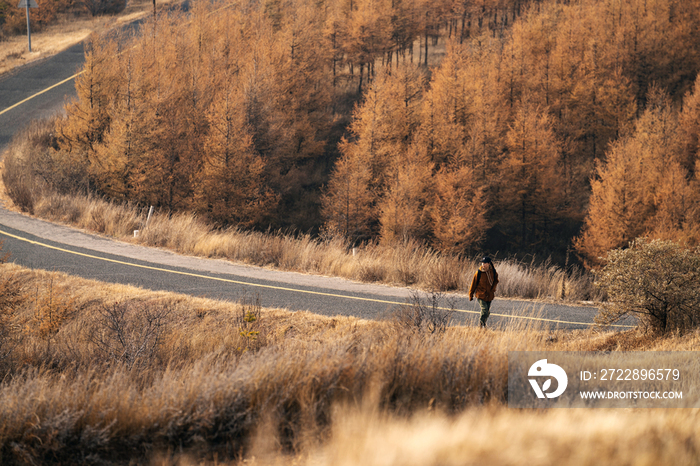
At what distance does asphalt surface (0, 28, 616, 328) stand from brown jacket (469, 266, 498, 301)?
34.9 inches

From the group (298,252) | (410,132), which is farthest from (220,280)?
(410,132)

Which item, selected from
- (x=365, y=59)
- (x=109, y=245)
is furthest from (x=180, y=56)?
(x=109, y=245)

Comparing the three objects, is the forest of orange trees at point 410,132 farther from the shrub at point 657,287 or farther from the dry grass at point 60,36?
the shrub at point 657,287

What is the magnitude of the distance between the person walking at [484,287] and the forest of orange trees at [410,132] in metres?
21.4

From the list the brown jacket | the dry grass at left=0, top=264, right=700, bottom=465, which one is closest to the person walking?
the brown jacket

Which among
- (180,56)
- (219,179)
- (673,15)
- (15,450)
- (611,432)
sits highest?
(673,15)

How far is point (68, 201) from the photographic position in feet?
66.2

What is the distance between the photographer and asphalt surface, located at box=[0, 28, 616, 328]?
35.1 feet

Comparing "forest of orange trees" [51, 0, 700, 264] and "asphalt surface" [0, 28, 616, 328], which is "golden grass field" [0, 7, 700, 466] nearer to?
"asphalt surface" [0, 28, 616, 328]

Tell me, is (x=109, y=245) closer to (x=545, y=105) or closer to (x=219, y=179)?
(x=219, y=179)

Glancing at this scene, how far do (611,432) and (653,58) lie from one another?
5851cm

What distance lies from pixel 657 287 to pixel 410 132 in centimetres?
3675

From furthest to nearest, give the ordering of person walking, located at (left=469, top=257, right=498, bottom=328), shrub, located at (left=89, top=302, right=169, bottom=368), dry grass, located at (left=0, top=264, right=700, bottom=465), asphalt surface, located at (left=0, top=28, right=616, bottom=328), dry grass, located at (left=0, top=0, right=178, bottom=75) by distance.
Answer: dry grass, located at (left=0, top=0, right=178, bottom=75) < asphalt surface, located at (left=0, top=28, right=616, bottom=328) < person walking, located at (left=469, top=257, right=498, bottom=328) < shrub, located at (left=89, top=302, right=169, bottom=368) < dry grass, located at (left=0, top=264, right=700, bottom=465)

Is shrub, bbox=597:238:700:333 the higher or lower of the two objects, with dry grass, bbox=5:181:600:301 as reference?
higher
